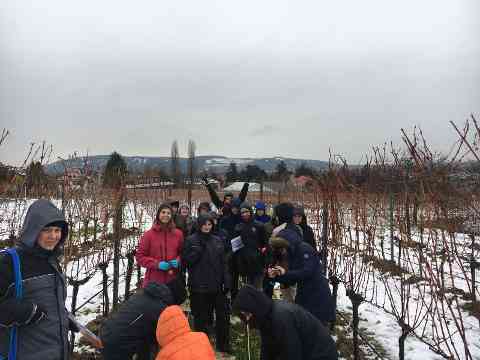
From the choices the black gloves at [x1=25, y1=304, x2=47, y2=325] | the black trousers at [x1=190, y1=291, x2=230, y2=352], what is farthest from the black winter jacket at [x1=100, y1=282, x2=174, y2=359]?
the black trousers at [x1=190, y1=291, x2=230, y2=352]

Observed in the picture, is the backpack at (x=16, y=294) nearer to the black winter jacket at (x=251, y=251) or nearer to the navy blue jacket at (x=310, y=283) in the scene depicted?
the navy blue jacket at (x=310, y=283)

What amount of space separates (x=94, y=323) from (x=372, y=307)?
4788mm

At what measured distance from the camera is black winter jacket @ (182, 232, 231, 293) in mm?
4004

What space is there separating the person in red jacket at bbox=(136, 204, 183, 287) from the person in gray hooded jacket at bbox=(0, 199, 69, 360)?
177cm

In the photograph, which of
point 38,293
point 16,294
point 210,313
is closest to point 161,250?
point 210,313

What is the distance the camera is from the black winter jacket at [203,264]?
4.00 m

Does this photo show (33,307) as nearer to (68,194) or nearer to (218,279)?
(218,279)

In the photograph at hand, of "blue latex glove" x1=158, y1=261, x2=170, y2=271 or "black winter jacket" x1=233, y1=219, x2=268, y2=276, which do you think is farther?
"black winter jacket" x1=233, y1=219, x2=268, y2=276

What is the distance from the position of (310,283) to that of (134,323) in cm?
176

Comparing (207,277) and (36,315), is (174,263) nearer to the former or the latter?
(207,277)

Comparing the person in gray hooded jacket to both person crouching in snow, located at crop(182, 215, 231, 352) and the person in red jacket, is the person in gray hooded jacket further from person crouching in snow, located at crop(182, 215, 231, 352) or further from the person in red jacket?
person crouching in snow, located at crop(182, 215, 231, 352)

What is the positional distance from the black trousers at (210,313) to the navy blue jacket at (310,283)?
1086mm

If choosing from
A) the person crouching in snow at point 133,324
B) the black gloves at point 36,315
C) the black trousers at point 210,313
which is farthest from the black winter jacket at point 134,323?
the black trousers at point 210,313

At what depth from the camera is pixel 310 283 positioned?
11.2 feet
